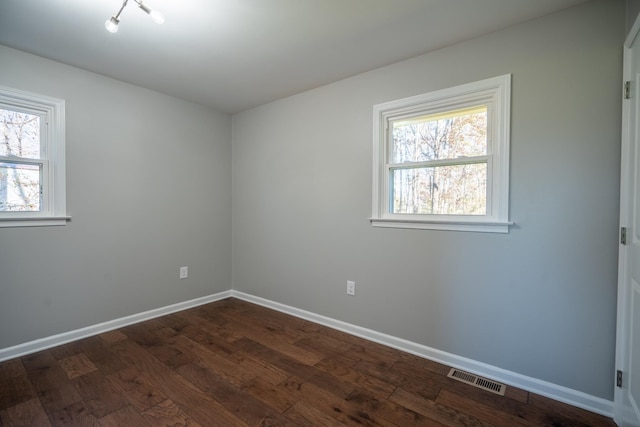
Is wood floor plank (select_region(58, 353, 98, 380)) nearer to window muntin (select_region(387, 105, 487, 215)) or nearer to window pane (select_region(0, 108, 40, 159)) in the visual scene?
window pane (select_region(0, 108, 40, 159))

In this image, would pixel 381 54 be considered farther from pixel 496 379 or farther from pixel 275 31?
pixel 496 379

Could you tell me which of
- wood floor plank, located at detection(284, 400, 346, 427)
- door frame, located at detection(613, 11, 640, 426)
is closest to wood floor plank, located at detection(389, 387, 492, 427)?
wood floor plank, located at detection(284, 400, 346, 427)

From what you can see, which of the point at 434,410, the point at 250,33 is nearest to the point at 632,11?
the point at 250,33

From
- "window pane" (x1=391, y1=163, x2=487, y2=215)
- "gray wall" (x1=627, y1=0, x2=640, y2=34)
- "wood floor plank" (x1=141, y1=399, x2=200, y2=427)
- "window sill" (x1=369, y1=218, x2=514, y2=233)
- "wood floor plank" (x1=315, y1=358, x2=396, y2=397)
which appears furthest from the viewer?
"window pane" (x1=391, y1=163, x2=487, y2=215)

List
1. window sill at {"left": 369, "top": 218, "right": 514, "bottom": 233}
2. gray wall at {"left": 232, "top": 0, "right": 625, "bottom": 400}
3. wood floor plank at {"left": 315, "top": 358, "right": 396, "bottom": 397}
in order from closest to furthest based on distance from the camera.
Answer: gray wall at {"left": 232, "top": 0, "right": 625, "bottom": 400} → wood floor plank at {"left": 315, "top": 358, "right": 396, "bottom": 397} → window sill at {"left": 369, "top": 218, "right": 514, "bottom": 233}

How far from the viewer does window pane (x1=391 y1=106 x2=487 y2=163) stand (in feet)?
7.14

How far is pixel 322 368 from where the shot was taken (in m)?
2.16

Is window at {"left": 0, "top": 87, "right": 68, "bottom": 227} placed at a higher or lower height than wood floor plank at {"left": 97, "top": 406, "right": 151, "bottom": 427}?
higher

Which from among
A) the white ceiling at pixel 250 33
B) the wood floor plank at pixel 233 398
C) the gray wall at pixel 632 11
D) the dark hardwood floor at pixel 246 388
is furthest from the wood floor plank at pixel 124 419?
the gray wall at pixel 632 11

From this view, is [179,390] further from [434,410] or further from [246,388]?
[434,410]

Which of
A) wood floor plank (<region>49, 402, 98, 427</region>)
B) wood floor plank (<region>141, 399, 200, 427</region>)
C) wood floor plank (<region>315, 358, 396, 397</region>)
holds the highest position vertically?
wood floor plank (<region>315, 358, 396, 397</region>)

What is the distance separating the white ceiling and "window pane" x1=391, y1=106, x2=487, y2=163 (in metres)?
0.53

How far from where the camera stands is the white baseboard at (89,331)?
2.28 m

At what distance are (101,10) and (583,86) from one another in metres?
3.00
